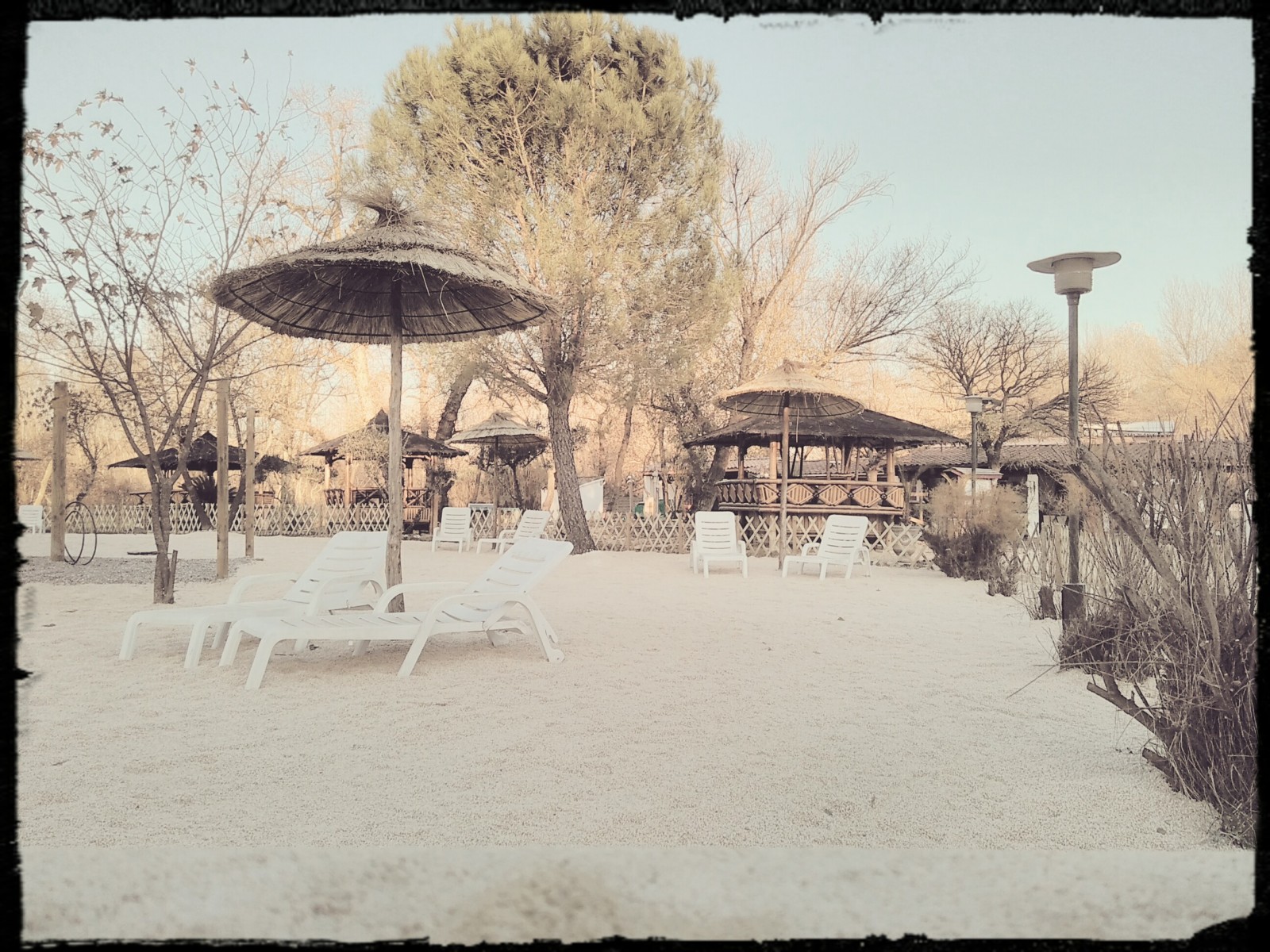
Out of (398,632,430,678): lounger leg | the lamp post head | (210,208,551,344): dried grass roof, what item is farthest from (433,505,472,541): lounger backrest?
the lamp post head

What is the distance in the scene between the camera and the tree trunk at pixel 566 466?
557 inches

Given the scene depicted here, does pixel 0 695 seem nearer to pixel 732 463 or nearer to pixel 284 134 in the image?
pixel 284 134

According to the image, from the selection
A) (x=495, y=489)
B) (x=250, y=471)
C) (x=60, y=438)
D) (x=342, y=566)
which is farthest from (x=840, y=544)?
(x=60, y=438)

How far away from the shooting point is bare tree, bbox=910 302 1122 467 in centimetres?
2339

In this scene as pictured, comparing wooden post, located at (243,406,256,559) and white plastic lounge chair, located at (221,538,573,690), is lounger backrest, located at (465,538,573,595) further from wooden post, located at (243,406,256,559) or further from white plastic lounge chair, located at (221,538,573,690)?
wooden post, located at (243,406,256,559)

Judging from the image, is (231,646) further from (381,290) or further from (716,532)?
(716,532)

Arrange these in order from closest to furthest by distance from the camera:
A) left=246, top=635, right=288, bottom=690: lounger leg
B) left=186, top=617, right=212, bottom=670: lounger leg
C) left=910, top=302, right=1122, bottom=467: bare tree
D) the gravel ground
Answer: left=246, top=635, right=288, bottom=690: lounger leg
left=186, top=617, right=212, bottom=670: lounger leg
the gravel ground
left=910, top=302, right=1122, bottom=467: bare tree

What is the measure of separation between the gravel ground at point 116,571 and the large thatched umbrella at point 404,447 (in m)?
5.73

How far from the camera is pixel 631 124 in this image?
1358 cm

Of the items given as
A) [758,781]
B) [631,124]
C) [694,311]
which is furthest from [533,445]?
[758,781]

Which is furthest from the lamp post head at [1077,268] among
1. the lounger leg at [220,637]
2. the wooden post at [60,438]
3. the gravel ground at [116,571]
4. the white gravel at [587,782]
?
the wooden post at [60,438]

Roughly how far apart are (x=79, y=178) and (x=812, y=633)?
675 centimetres

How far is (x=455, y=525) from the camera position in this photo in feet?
49.1

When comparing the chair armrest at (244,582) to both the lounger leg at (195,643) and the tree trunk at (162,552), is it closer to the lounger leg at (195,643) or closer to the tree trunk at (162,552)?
the lounger leg at (195,643)
